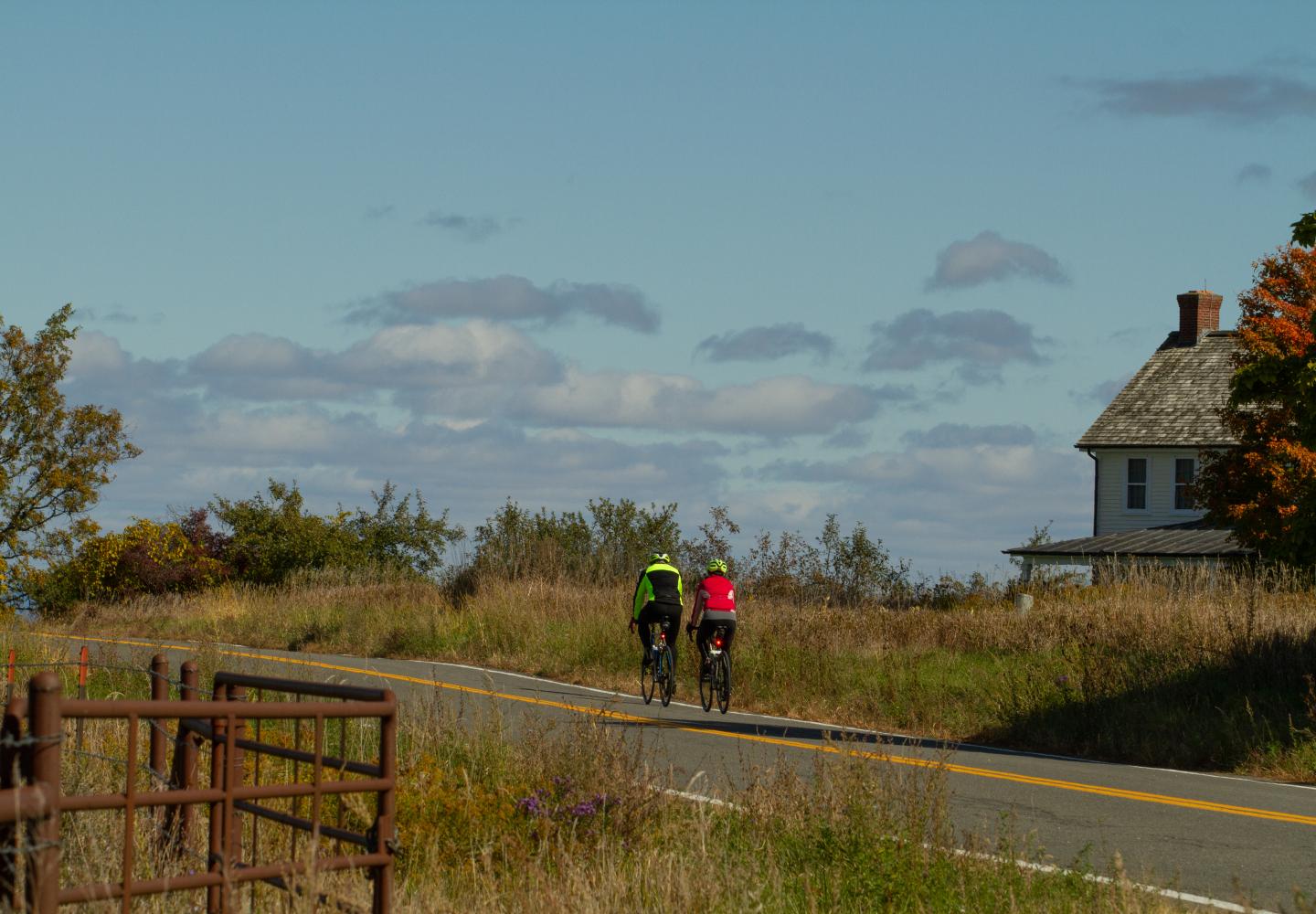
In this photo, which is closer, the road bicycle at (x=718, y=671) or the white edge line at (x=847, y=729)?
Answer: the white edge line at (x=847, y=729)

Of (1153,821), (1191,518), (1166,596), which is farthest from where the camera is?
(1191,518)

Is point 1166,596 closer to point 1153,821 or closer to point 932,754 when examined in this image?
point 932,754

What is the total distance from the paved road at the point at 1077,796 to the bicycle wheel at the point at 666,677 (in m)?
0.61

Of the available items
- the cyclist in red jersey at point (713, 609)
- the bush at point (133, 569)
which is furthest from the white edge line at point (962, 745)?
the bush at point (133, 569)

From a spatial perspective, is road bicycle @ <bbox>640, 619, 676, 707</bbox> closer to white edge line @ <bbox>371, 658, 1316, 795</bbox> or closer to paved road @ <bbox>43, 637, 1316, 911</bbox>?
white edge line @ <bbox>371, 658, 1316, 795</bbox>

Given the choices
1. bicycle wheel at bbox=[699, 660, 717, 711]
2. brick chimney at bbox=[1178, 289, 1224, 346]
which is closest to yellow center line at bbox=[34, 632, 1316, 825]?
bicycle wheel at bbox=[699, 660, 717, 711]

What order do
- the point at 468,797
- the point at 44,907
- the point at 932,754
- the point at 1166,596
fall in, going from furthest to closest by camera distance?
the point at 1166,596, the point at 932,754, the point at 468,797, the point at 44,907

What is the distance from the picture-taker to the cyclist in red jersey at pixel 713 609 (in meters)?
20.0

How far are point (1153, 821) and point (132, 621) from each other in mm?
31358

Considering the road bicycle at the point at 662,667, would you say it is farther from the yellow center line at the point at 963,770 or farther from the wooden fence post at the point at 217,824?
the wooden fence post at the point at 217,824

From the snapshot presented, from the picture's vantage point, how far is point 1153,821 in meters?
11.5

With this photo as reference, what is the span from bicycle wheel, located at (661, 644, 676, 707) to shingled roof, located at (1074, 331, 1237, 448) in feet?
102

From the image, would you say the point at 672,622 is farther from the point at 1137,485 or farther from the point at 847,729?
the point at 1137,485

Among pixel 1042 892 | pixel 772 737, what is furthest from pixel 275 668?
pixel 1042 892
